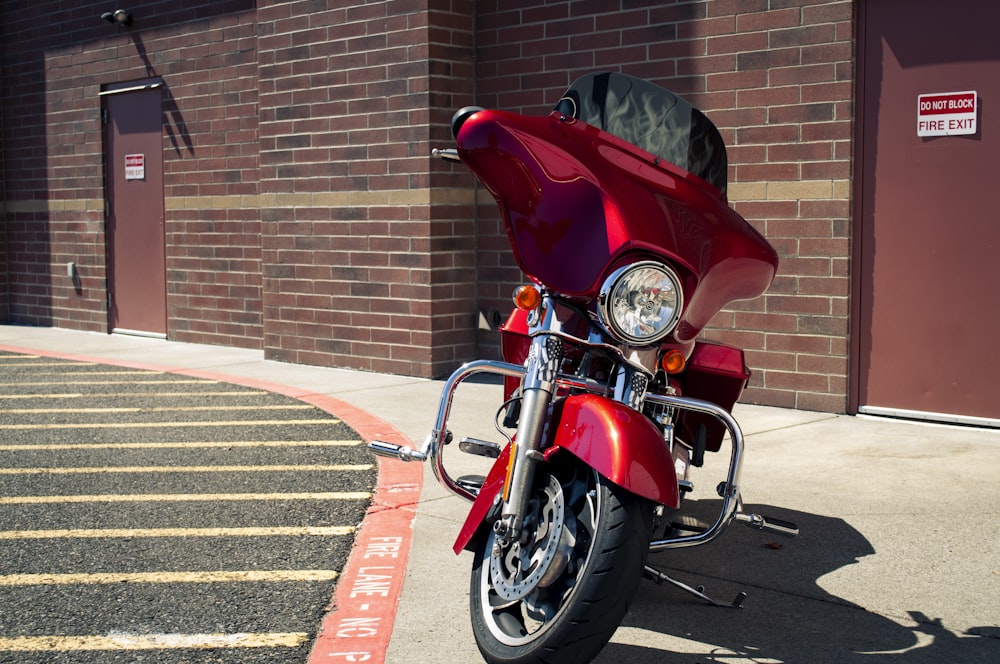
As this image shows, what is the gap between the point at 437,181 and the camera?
10422 mm

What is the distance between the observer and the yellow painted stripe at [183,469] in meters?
6.90

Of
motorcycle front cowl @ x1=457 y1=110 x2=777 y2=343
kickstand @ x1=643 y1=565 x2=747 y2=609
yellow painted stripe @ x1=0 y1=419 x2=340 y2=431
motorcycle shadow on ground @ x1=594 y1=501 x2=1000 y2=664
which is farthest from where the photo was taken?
yellow painted stripe @ x1=0 y1=419 x2=340 y2=431

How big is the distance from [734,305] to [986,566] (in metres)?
4.23

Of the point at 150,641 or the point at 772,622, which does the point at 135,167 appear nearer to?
the point at 150,641

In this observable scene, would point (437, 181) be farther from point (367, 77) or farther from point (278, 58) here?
point (278, 58)

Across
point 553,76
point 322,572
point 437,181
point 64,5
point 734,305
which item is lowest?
point 322,572

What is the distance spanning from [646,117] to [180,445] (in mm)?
4492

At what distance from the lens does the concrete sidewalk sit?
410 centimetres

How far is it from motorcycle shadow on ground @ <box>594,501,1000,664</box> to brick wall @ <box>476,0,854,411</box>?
347 centimetres

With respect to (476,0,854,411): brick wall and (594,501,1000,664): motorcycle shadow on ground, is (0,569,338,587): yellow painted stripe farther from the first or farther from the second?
(476,0,854,411): brick wall

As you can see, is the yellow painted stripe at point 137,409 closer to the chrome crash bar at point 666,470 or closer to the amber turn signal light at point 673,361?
the chrome crash bar at point 666,470

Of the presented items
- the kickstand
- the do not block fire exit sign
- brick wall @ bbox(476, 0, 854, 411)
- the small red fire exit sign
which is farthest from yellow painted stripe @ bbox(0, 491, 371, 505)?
the small red fire exit sign

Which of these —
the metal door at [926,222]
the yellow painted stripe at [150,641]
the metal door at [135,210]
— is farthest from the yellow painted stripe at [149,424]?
the metal door at [135,210]

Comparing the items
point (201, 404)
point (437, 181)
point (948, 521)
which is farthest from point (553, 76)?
point (948, 521)
